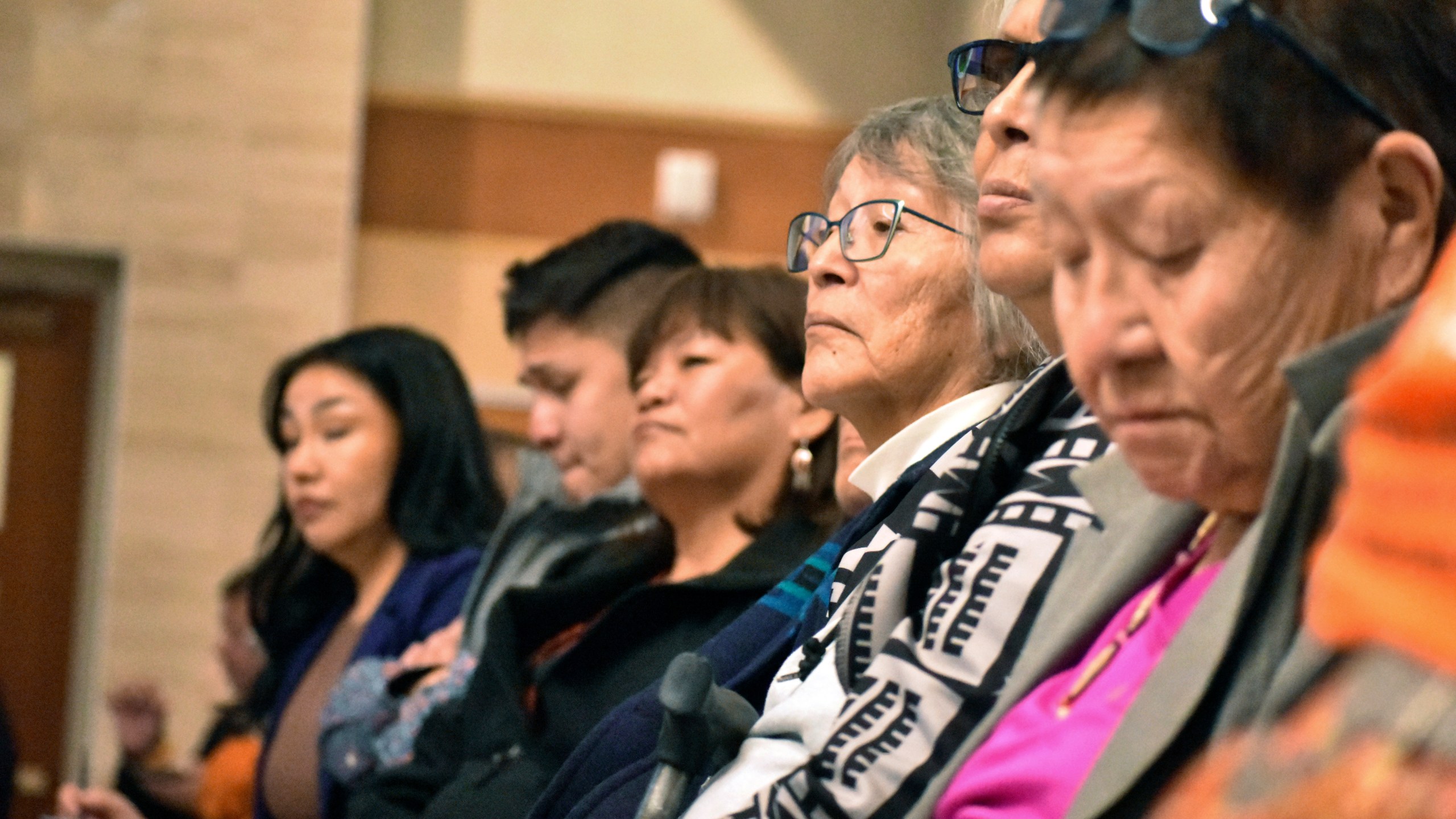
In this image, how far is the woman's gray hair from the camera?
1806 mm

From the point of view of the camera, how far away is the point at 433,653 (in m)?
2.96

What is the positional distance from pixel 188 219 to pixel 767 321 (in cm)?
414

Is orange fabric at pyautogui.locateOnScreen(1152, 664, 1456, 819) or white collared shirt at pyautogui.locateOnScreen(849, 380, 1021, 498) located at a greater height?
orange fabric at pyautogui.locateOnScreen(1152, 664, 1456, 819)

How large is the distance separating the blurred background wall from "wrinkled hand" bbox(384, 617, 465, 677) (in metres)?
3.10

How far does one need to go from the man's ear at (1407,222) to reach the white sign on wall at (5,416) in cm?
605

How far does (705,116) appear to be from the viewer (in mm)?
6316

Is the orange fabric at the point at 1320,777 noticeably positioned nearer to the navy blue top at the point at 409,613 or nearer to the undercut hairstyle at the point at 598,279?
the undercut hairstyle at the point at 598,279

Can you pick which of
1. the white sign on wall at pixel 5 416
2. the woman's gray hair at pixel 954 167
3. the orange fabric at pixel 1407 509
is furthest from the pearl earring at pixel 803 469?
the white sign on wall at pixel 5 416

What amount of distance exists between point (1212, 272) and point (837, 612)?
641 mm

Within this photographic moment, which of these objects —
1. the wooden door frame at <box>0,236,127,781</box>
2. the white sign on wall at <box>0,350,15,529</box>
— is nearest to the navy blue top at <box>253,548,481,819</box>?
the wooden door frame at <box>0,236,127,781</box>

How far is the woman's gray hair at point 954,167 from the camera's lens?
1.81 meters

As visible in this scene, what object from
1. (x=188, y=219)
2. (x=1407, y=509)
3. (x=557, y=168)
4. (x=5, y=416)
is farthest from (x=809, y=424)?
(x=5, y=416)

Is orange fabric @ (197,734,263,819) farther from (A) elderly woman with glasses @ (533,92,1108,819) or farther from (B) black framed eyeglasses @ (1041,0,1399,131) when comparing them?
(B) black framed eyeglasses @ (1041,0,1399,131)

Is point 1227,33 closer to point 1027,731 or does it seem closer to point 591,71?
point 1027,731
